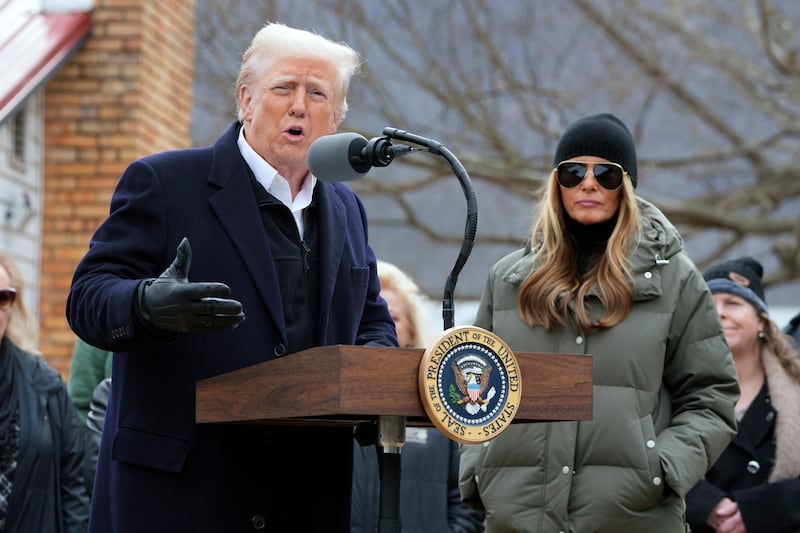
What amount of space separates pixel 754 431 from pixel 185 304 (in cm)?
332

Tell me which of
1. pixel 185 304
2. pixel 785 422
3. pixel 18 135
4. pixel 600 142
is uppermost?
pixel 18 135

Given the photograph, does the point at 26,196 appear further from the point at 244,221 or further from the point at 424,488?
the point at 244,221

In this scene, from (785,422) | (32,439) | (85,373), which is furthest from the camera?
(85,373)

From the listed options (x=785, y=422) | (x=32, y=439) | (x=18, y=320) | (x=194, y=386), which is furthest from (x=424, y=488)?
(x=194, y=386)

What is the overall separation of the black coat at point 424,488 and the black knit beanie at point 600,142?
1714 mm

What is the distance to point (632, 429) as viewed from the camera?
3828 mm

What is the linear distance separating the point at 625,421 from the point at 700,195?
34.8 feet

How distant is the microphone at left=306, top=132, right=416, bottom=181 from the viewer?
280 cm

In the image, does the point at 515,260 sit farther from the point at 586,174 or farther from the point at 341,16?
the point at 341,16

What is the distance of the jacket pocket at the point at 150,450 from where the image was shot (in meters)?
2.97

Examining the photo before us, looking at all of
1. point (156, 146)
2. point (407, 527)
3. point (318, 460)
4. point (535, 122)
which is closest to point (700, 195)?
point (535, 122)

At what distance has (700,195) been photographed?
46.2 feet

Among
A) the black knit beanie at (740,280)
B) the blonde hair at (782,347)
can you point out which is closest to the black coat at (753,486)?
the blonde hair at (782,347)

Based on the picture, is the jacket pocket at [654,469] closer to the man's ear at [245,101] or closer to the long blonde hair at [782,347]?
the man's ear at [245,101]
